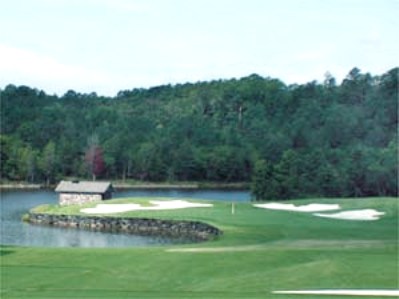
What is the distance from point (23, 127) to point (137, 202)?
60.1 metres

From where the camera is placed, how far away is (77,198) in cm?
5497

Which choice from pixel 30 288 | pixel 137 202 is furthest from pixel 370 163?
pixel 30 288

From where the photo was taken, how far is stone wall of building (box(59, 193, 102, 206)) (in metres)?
54.7

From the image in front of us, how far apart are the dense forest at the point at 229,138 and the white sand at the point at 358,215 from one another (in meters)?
22.6

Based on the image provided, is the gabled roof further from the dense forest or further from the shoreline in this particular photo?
the shoreline

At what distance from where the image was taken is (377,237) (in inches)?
1224

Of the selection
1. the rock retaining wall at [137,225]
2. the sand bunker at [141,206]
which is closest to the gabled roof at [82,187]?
the sand bunker at [141,206]

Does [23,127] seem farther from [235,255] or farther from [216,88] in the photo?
[235,255]

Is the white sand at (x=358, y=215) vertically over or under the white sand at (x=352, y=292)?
over

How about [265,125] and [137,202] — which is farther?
[265,125]

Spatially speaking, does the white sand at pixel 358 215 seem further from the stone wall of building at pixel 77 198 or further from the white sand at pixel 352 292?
the white sand at pixel 352 292

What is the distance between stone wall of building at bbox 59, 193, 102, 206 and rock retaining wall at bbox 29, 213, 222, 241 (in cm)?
536

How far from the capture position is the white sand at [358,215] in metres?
40.8

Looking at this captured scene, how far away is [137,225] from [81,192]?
466 inches
